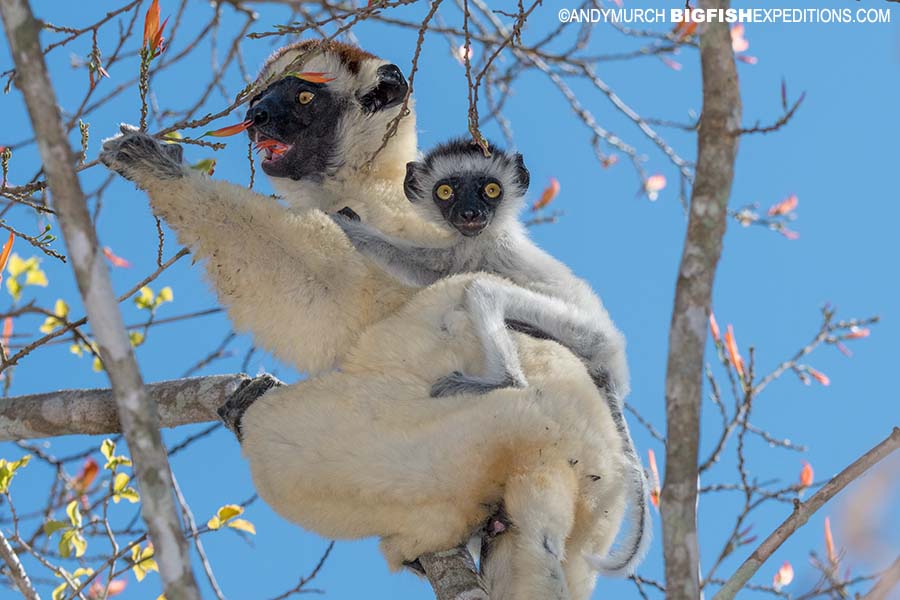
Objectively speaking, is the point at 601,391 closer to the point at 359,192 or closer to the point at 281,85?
the point at 359,192

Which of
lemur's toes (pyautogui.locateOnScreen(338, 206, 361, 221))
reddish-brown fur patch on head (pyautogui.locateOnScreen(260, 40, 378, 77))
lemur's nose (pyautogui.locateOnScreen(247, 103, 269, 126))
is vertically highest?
reddish-brown fur patch on head (pyautogui.locateOnScreen(260, 40, 378, 77))

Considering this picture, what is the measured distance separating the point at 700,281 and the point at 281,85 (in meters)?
2.83

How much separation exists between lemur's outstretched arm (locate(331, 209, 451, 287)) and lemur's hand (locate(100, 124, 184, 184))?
2.29 ft

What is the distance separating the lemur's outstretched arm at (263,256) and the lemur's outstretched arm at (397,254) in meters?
0.25

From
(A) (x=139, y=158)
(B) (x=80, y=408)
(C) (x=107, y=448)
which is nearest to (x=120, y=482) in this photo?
(C) (x=107, y=448)

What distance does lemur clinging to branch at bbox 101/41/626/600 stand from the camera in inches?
132

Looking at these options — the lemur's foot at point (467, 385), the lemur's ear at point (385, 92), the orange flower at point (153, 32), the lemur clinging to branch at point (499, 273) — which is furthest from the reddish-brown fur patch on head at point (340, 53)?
the lemur's foot at point (467, 385)

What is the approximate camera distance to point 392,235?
4.37 metres

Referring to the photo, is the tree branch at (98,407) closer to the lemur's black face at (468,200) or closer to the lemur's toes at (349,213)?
the lemur's toes at (349,213)

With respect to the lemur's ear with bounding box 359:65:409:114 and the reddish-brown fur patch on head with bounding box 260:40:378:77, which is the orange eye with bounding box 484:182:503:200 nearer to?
the lemur's ear with bounding box 359:65:409:114

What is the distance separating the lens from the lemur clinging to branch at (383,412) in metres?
3.35

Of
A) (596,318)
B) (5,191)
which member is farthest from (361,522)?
(5,191)

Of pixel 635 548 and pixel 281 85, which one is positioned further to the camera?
pixel 281 85

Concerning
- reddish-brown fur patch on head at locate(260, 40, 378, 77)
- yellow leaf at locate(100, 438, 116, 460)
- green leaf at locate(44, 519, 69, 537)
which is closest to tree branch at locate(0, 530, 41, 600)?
green leaf at locate(44, 519, 69, 537)
